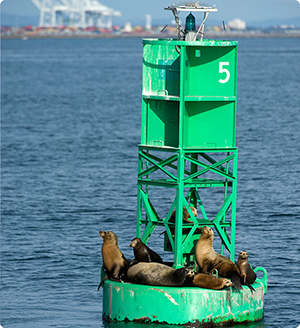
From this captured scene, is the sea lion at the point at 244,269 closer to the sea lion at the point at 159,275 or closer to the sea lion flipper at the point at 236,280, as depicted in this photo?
the sea lion flipper at the point at 236,280

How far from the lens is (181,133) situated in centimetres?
2245

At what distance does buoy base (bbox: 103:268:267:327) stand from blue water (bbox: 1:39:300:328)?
0.54 metres

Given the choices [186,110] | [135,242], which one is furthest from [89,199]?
[186,110]

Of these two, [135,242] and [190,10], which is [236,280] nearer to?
[135,242]

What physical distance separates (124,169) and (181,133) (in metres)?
30.8

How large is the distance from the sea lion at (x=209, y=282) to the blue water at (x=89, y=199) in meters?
1.91

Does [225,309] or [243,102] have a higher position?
[243,102]

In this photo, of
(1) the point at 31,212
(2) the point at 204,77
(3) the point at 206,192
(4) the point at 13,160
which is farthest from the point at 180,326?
(4) the point at 13,160

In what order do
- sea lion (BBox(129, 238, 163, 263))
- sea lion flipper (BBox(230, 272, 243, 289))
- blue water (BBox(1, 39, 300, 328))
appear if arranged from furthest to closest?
blue water (BBox(1, 39, 300, 328))
sea lion (BBox(129, 238, 163, 263))
sea lion flipper (BBox(230, 272, 243, 289))

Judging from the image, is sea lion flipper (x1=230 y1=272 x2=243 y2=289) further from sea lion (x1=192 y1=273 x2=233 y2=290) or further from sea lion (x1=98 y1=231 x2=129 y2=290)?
sea lion (x1=98 y1=231 x2=129 y2=290)

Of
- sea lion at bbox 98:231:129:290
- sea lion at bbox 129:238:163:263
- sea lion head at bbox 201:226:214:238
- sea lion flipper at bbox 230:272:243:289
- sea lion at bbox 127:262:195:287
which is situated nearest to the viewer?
sea lion at bbox 127:262:195:287

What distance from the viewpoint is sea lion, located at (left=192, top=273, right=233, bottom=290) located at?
21766mm

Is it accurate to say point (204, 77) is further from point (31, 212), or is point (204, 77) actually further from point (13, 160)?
point (13, 160)

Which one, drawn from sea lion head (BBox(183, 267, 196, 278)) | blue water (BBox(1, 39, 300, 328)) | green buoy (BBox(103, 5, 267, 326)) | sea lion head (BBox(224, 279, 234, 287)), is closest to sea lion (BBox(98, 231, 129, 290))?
green buoy (BBox(103, 5, 267, 326))
